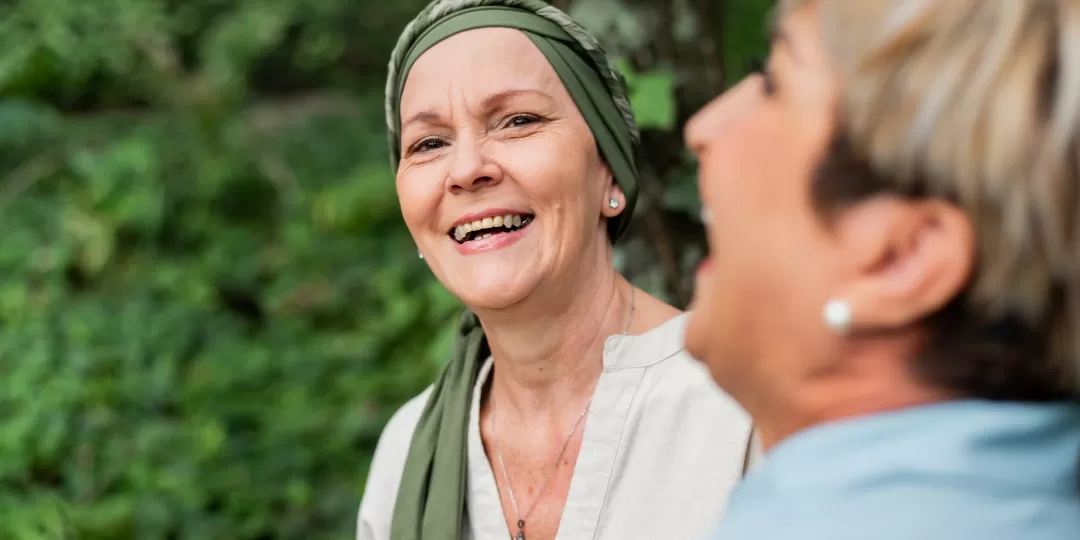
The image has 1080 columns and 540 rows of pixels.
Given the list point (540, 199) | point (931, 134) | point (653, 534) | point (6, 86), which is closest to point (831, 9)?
point (931, 134)

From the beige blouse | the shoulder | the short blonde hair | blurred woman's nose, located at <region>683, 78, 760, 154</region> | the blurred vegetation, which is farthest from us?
the blurred vegetation

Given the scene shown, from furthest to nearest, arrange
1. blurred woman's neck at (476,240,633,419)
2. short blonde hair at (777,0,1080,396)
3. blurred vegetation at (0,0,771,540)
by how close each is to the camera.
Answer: blurred vegetation at (0,0,771,540) < blurred woman's neck at (476,240,633,419) < short blonde hair at (777,0,1080,396)

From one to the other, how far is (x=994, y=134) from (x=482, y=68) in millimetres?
1171

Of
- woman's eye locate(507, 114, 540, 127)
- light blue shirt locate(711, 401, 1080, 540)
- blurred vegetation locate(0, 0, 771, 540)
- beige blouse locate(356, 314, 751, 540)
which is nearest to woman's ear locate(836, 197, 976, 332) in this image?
light blue shirt locate(711, 401, 1080, 540)

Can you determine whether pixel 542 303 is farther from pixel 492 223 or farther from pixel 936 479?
pixel 936 479

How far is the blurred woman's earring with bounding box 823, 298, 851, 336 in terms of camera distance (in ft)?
3.13

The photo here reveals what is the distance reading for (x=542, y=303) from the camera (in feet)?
6.25

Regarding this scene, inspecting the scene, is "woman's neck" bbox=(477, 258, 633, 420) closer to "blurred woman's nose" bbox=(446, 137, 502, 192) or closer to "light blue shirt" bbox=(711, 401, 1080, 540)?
"blurred woman's nose" bbox=(446, 137, 502, 192)

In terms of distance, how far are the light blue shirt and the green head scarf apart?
1.11 metres

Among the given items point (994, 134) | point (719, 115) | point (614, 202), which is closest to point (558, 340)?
point (614, 202)

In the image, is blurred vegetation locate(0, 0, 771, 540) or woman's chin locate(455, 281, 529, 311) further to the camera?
blurred vegetation locate(0, 0, 771, 540)

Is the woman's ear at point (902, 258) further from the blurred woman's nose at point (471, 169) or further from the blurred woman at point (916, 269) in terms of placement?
the blurred woman's nose at point (471, 169)

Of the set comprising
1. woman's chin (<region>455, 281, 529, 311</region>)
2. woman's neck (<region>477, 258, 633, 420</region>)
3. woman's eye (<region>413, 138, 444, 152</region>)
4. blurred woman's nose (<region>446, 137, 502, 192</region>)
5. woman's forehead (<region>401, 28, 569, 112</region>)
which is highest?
woman's forehead (<region>401, 28, 569, 112</region>)

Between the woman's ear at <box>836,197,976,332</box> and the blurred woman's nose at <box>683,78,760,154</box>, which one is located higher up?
the blurred woman's nose at <box>683,78,760,154</box>
